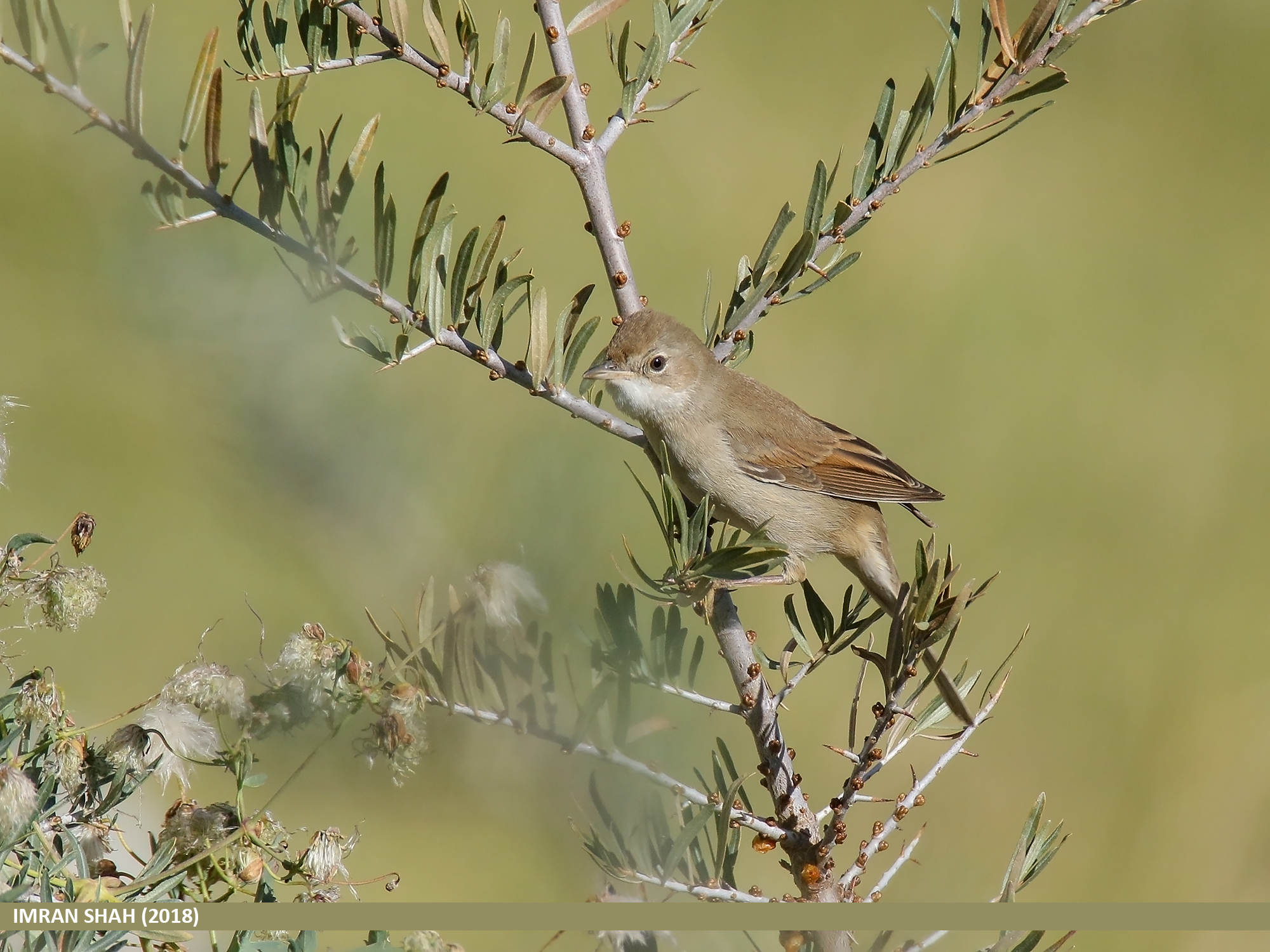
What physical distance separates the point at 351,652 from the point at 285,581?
2.38 m

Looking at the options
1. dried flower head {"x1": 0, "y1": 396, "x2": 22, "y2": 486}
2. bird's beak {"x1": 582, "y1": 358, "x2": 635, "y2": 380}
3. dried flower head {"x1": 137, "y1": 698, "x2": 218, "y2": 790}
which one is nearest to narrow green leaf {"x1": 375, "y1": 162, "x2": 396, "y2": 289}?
dried flower head {"x1": 0, "y1": 396, "x2": 22, "y2": 486}

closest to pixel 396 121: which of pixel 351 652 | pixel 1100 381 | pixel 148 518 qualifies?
pixel 148 518

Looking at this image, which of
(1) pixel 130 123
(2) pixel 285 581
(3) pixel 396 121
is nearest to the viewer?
(1) pixel 130 123

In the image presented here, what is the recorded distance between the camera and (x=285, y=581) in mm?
3080

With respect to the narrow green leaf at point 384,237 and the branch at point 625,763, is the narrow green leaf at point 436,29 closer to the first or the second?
the narrow green leaf at point 384,237

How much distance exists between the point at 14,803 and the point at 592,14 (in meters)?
0.92

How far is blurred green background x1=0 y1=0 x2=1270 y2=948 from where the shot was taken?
6.78ft

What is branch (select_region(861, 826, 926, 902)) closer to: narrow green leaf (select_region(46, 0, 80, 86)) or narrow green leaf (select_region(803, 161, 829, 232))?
narrow green leaf (select_region(803, 161, 829, 232))

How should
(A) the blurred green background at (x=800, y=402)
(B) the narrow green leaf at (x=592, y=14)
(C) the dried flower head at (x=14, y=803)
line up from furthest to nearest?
(A) the blurred green background at (x=800, y=402), (B) the narrow green leaf at (x=592, y=14), (C) the dried flower head at (x=14, y=803)

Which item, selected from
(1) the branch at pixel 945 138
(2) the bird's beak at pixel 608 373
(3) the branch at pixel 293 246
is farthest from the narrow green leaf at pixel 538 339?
(2) the bird's beak at pixel 608 373

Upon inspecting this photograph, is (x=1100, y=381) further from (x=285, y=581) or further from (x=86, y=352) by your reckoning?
(x=86, y=352)

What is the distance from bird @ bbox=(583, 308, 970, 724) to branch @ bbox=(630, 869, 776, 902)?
76cm

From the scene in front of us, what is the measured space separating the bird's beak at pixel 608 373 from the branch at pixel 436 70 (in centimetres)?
80

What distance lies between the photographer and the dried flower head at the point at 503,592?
940mm
